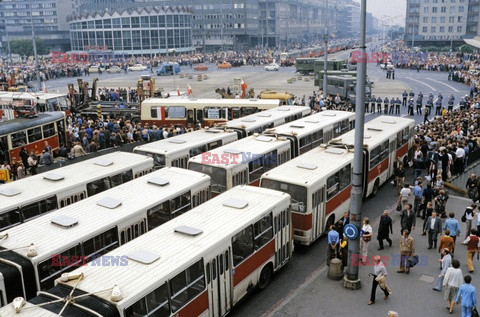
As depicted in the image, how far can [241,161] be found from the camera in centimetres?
1825

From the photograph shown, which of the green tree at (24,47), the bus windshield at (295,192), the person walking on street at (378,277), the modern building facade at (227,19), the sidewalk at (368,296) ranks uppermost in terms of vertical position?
the modern building facade at (227,19)

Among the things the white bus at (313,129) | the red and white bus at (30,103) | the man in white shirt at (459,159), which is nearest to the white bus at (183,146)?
the white bus at (313,129)

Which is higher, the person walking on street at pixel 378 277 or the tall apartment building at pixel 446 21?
the tall apartment building at pixel 446 21

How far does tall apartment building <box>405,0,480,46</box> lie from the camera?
413 feet

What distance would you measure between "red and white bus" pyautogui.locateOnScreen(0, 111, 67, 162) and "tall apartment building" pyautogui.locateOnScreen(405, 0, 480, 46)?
115185 mm

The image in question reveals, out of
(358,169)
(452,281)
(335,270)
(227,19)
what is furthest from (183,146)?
(227,19)

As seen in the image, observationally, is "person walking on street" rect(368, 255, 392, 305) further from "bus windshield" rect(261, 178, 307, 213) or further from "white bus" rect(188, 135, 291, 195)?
"white bus" rect(188, 135, 291, 195)

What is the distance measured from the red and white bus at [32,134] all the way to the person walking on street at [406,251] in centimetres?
2002

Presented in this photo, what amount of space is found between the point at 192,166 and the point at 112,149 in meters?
10.7

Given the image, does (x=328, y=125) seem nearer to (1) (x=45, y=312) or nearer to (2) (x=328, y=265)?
(2) (x=328, y=265)

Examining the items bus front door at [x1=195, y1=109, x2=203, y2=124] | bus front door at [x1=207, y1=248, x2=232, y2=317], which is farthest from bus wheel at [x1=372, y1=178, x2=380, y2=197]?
bus front door at [x1=195, y1=109, x2=203, y2=124]

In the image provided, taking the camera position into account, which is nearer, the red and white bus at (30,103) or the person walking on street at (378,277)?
the person walking on street at (378,277)

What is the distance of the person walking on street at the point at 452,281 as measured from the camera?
39.4ft

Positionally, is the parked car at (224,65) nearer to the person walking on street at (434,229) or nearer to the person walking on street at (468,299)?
the person walking on street at (434,229)
